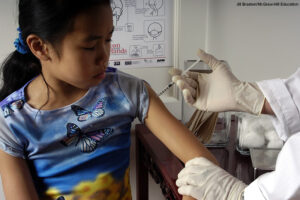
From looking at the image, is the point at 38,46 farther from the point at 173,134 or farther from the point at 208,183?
the point at 208,183

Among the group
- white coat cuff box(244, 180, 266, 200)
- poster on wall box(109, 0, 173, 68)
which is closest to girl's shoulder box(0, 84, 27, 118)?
poster on wall box(109, 0, 173, 68)

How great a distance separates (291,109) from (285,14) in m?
0.69

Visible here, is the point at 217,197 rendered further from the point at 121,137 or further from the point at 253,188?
the point at 121,137

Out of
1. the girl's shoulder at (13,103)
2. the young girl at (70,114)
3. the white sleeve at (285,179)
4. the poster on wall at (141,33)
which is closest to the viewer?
the white sleeve at (285,179)

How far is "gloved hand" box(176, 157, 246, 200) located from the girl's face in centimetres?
39

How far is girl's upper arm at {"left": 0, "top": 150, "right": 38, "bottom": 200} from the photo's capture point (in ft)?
2.94

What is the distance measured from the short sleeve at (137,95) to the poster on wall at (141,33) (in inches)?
15.5

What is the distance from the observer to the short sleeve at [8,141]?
90 centimetres

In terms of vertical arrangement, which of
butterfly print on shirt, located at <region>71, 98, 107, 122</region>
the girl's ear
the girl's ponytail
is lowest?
butterfly print on shirt, located at <region>71, 98, 107, 122</region>

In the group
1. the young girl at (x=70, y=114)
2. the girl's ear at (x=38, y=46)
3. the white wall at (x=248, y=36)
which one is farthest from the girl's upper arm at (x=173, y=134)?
the white wall at (x=248, y=36)

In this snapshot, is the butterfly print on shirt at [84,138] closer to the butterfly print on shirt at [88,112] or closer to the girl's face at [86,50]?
the butterfly print on shirt at [88,112]

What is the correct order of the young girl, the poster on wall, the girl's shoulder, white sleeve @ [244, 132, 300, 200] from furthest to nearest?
the poster on wall → the girl's shoulder → the young girl → white sleeve @ [244, 132, 300, 200]

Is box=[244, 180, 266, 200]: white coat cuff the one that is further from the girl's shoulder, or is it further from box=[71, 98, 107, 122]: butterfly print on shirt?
the girl's shoulder

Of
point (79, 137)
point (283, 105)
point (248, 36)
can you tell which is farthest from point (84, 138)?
point (248, 36)
